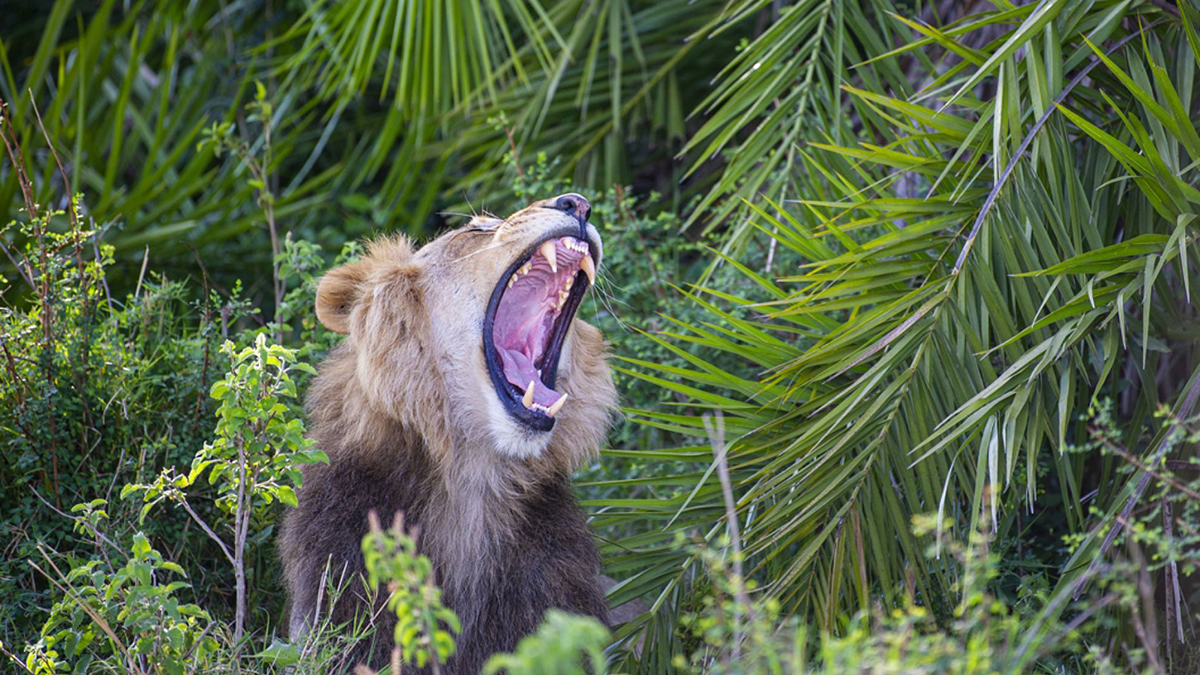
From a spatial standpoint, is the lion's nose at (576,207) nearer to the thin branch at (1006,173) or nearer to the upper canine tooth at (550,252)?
the upper canine tooth at (550,252)

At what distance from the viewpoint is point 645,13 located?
5.91m

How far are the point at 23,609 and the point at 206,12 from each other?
4490mm

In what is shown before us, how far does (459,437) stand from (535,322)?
0.51 meters

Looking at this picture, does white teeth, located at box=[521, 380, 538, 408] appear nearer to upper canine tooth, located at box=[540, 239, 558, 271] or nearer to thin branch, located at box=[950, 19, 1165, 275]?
upper canine tooth, located at box=[540, 239, 558, 271]

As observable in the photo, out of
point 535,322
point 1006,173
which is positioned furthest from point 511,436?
point 1006,173

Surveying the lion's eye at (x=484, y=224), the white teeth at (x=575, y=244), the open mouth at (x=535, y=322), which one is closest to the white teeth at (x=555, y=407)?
→ the open mouth at (x=535, y=322)

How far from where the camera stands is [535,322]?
369cm

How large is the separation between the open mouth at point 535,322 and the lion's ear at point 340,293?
376 mm

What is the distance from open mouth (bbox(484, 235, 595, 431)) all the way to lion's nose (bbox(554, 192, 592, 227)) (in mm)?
61

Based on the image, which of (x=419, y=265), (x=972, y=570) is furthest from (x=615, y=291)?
(x=972, y=570)

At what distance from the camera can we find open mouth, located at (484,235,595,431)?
3.35m

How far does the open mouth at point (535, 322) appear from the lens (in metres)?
3.35

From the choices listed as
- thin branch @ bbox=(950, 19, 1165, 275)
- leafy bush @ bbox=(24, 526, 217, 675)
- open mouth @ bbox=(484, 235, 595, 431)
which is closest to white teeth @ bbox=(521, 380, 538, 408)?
open mouth @ bbox=(484, 235, 595, 431)

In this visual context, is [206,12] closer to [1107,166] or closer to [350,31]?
[350,31]
